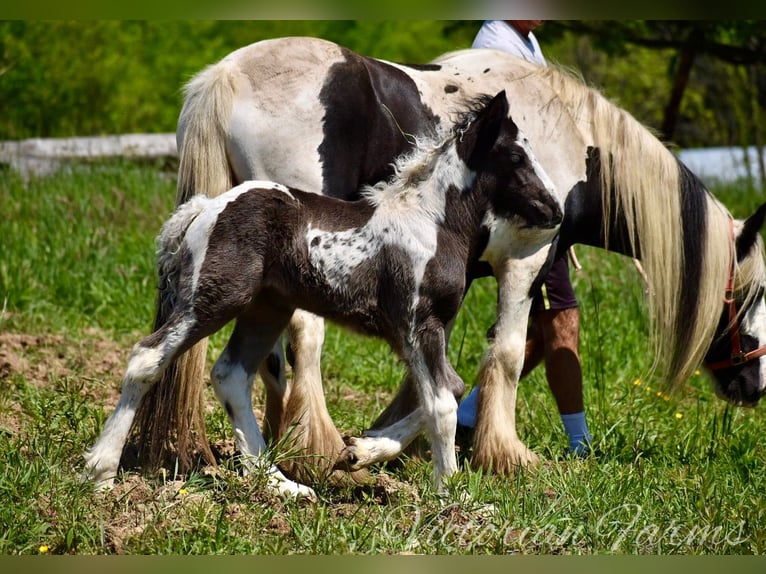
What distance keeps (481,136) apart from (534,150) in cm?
79

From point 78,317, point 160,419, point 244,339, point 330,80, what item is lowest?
point 78,317

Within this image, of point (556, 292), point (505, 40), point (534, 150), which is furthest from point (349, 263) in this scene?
point (505, 40)

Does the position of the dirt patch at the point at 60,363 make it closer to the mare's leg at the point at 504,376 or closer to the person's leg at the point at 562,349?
the mare's leg at the point at 504,376

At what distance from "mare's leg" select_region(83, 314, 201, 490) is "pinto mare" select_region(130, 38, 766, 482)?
20.0 inches

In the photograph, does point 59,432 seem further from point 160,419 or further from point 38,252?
point 38,252

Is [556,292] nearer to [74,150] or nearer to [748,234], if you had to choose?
[748,234]

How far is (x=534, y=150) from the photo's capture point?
4793mm

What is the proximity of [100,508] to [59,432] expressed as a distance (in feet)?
3.30

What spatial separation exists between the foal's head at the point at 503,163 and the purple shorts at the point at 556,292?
4.19 feet

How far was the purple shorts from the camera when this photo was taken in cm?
541

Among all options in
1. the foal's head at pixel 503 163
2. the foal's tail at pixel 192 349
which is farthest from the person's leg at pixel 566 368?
Result: the foal's tail at pixel 192 349

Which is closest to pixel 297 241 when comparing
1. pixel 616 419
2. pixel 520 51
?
pixel 520 51

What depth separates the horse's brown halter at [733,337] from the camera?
16.9 feet

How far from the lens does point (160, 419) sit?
425cm
